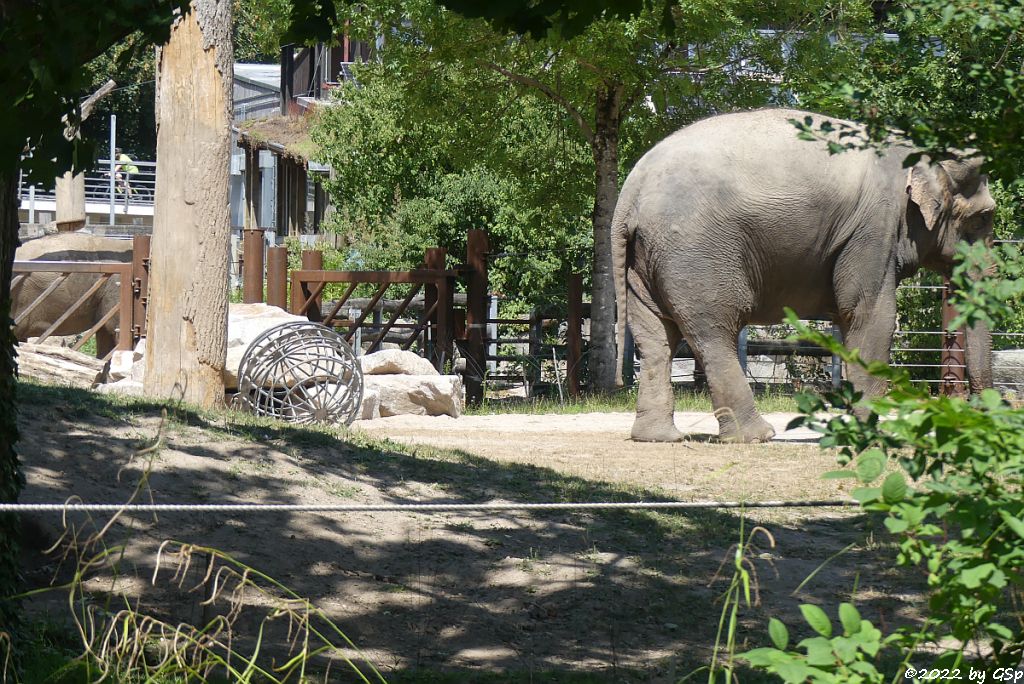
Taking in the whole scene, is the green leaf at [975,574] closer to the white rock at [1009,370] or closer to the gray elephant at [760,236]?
the gray elephant at [760,236]

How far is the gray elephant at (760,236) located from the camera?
1024 cm

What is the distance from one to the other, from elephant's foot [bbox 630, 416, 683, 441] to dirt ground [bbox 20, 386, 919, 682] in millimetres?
1350

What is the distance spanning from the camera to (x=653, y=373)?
35.2 ft

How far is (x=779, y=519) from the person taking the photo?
780 cm

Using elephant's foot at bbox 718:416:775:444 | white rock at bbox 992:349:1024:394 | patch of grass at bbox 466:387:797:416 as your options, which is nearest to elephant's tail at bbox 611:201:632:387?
elephant's foot at bbox 718:416:775:444

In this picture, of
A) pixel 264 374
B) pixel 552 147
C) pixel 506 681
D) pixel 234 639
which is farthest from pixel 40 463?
pixel 552 147

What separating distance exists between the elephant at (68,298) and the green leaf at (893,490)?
54.8 feet

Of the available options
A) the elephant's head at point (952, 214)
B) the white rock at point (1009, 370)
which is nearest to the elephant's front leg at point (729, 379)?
the elephant's head at point (952, 214)

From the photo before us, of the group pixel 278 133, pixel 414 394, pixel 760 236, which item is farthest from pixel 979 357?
pixel 278 133

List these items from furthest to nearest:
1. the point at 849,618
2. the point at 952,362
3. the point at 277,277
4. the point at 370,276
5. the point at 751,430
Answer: the point at 952,362
the point at 277,277
the point at 370,276
the point at 751,430
the point at 849,618

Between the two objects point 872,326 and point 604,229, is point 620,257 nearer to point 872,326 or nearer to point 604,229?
point 872,326

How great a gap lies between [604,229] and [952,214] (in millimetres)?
5623

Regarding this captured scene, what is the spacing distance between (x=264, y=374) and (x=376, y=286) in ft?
37.4

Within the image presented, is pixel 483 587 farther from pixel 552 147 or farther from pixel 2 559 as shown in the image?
pixel 552 147
